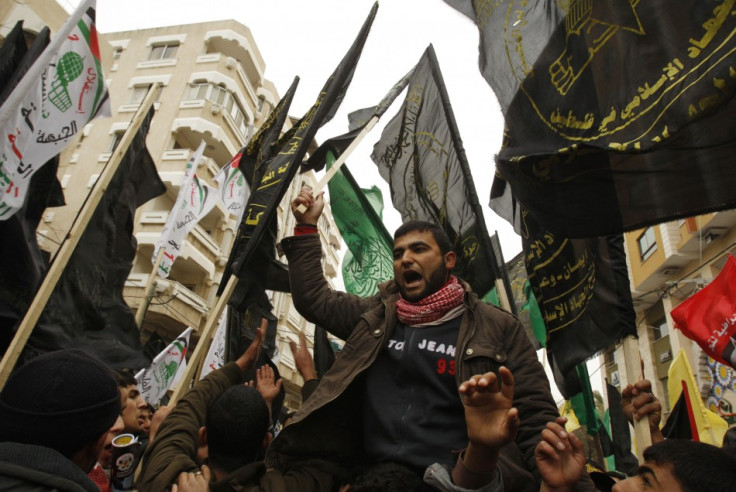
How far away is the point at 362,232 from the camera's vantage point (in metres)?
5.17

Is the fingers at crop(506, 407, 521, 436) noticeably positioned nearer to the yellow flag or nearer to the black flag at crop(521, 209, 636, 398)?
the black flag at crop(521, 209, 636, 398)

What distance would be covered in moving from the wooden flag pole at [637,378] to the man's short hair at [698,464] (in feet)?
0.70

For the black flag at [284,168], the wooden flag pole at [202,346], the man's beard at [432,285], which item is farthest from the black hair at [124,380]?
the man's beard at [432,285]

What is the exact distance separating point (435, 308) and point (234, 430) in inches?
39.8

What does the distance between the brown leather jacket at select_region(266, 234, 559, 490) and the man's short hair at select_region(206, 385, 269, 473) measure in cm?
14

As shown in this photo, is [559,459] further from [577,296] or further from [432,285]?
[577,296]

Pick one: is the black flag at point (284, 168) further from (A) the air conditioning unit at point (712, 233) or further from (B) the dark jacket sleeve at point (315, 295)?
(A) the air conditioning unit at point (712, 233)

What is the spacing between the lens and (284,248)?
8.08 feet

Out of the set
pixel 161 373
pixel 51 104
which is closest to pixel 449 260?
pixel 51 104

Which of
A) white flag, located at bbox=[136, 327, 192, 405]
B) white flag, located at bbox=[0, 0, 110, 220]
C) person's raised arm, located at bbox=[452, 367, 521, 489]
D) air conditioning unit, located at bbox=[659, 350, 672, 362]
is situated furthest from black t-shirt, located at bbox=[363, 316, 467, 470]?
air conditioning unit, located at bbox=[659, 350, 672, 362]

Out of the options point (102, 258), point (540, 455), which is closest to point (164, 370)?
point (102, 258)

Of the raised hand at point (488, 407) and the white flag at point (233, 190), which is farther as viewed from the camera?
the white flag at point (233, 190)

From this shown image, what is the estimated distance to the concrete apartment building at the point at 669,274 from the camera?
14.8 metres

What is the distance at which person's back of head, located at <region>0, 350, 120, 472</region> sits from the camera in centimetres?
142
